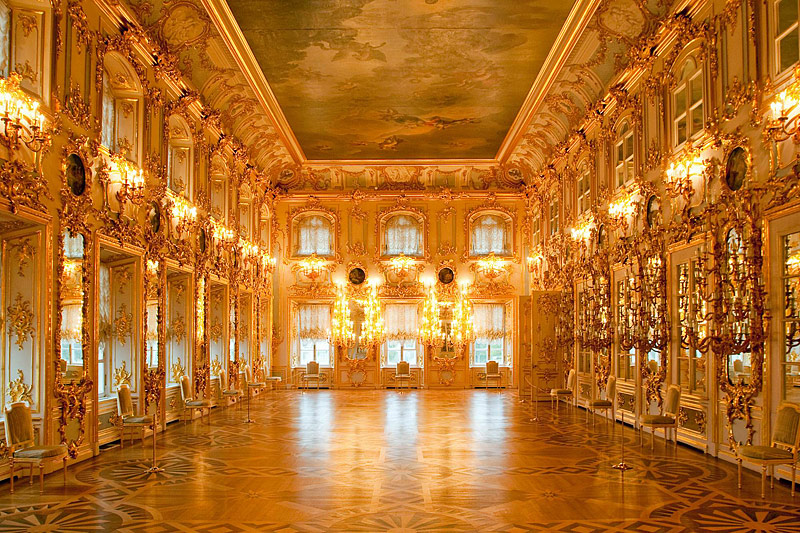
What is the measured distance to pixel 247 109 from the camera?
15.6 metres

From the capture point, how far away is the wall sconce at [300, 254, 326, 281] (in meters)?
21.6

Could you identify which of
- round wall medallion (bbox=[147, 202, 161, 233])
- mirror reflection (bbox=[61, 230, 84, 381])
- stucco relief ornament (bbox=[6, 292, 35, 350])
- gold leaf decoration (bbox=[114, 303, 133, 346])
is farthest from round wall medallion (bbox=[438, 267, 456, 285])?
stucco relief ornament (bbox=[6, 292, 35, 350])

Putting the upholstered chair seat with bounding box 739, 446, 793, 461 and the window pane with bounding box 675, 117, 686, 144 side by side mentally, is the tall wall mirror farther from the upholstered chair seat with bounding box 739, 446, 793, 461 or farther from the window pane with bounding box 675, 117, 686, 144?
the upholstered chair seat with bounding box 739, 446, 793, 461

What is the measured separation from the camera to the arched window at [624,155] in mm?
12648

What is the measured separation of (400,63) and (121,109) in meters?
4.89

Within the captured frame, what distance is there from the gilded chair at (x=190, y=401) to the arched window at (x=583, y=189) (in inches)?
329

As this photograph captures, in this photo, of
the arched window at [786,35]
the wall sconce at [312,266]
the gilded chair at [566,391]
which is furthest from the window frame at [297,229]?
the arched window at [786,35]

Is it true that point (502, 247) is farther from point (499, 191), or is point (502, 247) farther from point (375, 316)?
point (375, 316)

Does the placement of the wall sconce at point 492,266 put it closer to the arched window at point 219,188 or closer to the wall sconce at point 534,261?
the wall sconce at point 534,261

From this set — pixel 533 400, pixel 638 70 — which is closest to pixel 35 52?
pixel 638 70

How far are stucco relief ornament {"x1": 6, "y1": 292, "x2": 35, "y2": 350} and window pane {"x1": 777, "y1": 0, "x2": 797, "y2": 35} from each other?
862 centimetres

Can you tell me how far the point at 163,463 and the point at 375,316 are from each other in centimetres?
1233

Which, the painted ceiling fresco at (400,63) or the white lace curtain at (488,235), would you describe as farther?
the white lace curtain at (488,235)

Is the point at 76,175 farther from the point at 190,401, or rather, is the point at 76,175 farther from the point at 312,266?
the point at 312,266
